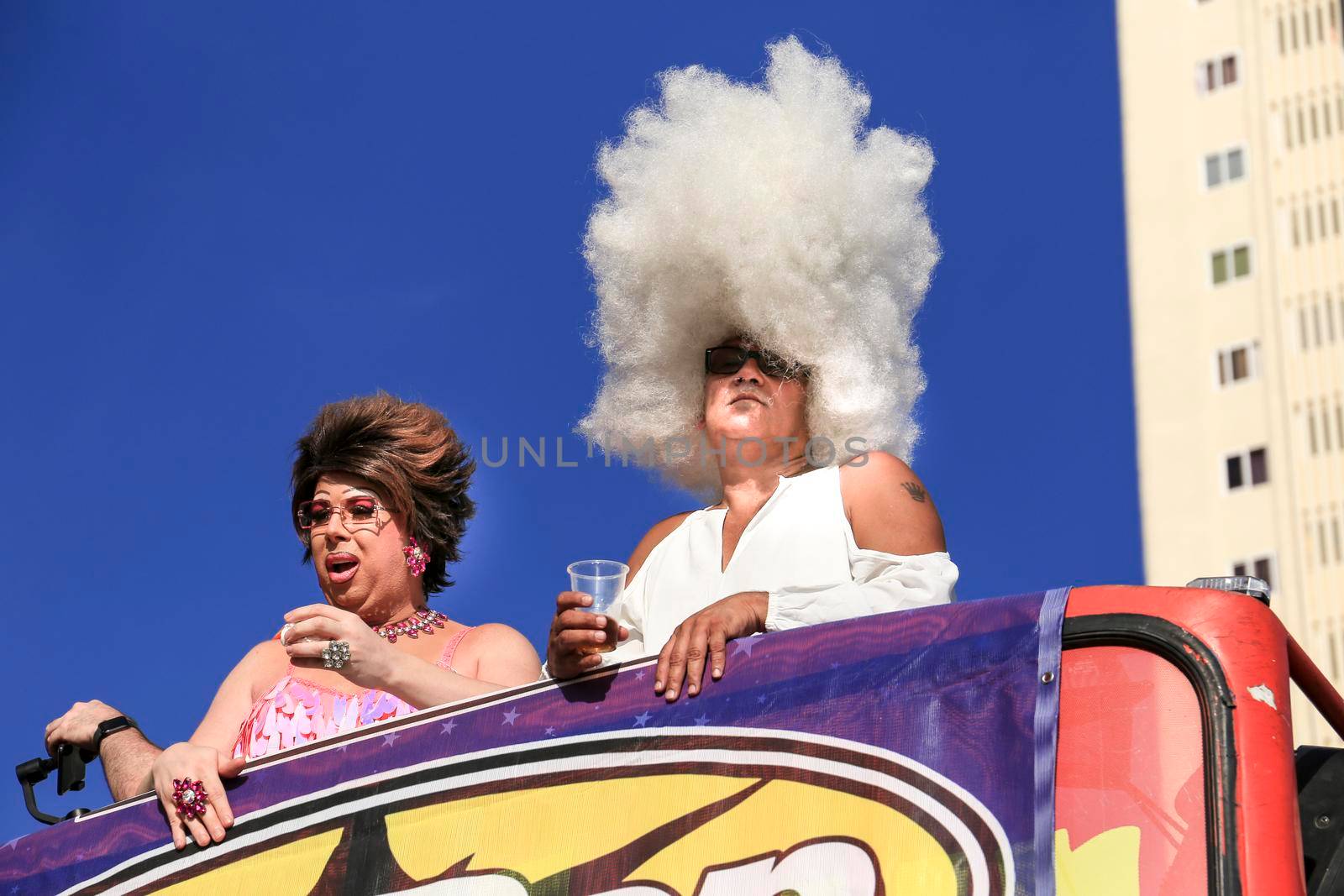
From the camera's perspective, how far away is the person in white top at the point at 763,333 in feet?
13.4

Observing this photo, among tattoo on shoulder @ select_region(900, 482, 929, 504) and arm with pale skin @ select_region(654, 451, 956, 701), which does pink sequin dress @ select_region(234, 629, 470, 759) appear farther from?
tattoo on shoulder @ select_region(900, 482, 929, 504)

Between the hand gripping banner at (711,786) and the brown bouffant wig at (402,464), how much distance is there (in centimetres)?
130

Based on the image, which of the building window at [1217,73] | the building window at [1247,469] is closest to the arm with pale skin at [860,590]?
the building window at [1247,469]

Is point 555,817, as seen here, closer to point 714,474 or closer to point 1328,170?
point 714,474

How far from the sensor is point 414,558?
4.71m

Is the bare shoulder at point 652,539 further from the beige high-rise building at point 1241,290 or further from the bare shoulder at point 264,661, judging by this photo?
the beige high-rise building at point 1241,290

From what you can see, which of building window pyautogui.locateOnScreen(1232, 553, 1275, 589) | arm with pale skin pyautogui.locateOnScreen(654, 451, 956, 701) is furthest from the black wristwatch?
building window pyautogui.locateOnScreen(1232, 553, 1275, 589)

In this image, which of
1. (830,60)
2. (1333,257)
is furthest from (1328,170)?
(830,60)

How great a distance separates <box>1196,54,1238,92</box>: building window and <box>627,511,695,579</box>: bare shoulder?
1812 inches

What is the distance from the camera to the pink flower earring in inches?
185

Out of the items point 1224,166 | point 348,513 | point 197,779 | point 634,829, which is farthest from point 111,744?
point 1224,166

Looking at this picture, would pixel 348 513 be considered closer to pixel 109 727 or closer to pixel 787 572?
pixel 109 727

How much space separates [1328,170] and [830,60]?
4354 centimetres

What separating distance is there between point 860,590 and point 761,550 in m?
0.45
